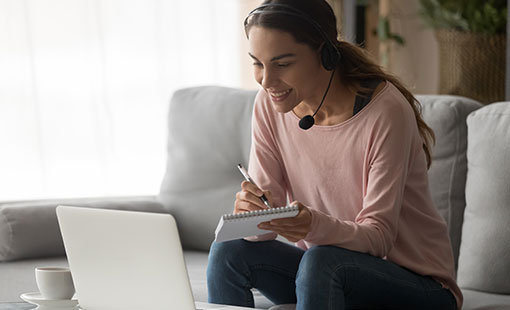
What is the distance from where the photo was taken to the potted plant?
2785 mm

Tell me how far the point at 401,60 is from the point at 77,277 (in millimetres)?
2343

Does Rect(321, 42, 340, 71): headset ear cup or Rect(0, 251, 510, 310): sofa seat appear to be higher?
Rect(321, 42, 340, 71): headset ear cup

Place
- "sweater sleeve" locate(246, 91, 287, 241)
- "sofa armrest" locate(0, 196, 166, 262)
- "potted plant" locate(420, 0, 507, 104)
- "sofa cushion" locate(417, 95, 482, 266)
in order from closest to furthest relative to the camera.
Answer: "sweater sleeve" locate(246, 91, 287, 241) < "sofa cushion" locate(417, 95, 482, 266) < "sofa armrest" locate(0, 196, 166, 262) < "potted plant" locate(420, 0, 507, 104)

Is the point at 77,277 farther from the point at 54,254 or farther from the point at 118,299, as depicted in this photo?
the point at 54,254

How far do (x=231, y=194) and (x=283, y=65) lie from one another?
77cm

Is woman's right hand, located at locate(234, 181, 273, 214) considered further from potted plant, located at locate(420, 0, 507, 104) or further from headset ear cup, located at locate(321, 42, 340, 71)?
potted plant, located at locate(420, 0, 507, 104)

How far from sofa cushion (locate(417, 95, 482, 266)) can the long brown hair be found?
238 mm

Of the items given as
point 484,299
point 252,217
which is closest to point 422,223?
point 484,299

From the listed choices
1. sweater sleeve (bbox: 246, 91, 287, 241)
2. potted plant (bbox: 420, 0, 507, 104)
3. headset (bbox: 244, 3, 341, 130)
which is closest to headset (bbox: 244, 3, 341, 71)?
headset (bbox: 244, 3, 341, 130)

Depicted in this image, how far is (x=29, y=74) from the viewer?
9.25 feet

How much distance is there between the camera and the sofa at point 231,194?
68.7 inches

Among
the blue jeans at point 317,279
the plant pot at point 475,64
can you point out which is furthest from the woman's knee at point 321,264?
the plant pot at point 475,64

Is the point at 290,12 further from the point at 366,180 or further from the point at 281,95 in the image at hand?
the point at 366,180

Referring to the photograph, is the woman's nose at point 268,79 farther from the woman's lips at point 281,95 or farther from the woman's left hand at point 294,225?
the woman's left hand at point 294,225
